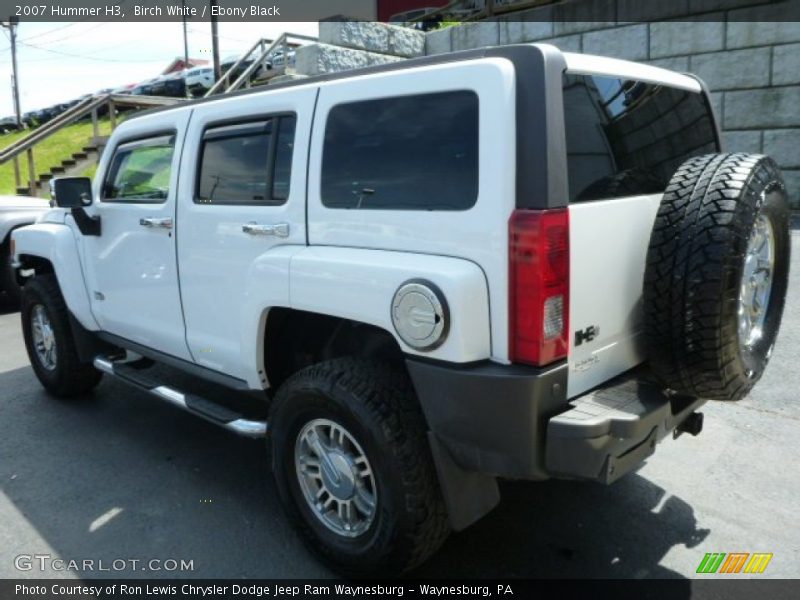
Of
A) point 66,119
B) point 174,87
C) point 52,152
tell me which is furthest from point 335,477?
point 174,87

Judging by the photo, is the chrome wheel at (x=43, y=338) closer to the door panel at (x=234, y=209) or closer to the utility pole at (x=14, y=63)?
the door panel at (x=234, y=209)

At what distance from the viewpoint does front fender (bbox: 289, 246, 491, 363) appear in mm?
2352

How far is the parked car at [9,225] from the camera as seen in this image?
8.64 meters

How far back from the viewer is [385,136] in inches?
107

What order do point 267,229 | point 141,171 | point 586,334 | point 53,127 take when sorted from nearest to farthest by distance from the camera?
point 586,334 → point 267,229 → point 141,171 → point 53,127

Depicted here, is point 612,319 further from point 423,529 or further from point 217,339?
point 217,339

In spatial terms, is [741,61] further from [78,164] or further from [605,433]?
[78,164]

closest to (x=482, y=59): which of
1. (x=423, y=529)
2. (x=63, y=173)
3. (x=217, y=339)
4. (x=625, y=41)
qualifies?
(x=423, y=529)

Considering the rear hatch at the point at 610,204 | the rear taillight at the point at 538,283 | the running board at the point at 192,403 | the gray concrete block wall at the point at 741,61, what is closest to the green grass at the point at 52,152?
the gray concrete block wall at the point at 741,61

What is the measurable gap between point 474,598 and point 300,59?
10.3 m

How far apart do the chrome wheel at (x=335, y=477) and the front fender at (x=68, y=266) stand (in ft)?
7.78

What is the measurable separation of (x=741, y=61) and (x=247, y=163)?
888cm

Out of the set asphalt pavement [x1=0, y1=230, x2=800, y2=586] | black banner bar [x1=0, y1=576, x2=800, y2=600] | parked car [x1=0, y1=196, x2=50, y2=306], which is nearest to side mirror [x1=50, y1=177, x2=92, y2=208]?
asphalt pavement [x1=0, y1=230, x2=800, y2=586]

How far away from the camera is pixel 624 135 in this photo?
2762 mm
